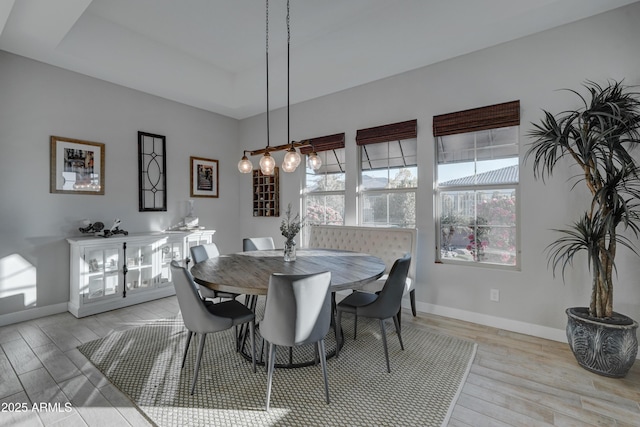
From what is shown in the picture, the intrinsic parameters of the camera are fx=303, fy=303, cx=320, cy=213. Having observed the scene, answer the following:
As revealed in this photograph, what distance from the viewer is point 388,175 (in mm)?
4047

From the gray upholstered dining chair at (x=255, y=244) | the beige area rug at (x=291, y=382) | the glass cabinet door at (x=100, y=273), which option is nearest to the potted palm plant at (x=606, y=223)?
the beige area rug at (x=291, y=382)

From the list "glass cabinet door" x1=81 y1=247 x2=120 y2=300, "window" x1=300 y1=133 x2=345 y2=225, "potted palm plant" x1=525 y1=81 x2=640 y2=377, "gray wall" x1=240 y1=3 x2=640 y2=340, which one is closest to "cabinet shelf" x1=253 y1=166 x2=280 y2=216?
"window" x1=300 y1=133 x2=345 y2=225

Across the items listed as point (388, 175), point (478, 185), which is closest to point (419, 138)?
point (388, 175)

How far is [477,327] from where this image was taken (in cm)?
323

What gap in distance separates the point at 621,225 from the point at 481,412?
2112mm

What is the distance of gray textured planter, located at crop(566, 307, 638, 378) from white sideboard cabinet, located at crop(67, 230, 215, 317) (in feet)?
14.8

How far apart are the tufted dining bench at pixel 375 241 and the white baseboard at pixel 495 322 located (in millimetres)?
271

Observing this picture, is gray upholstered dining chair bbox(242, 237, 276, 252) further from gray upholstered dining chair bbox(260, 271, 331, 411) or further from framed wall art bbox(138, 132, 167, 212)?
gray upholstered dining chair bbox(260, 271, 331, 411)

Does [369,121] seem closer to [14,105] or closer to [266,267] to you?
[266,267]

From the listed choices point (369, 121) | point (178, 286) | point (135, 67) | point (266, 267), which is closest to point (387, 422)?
point (266, 267)

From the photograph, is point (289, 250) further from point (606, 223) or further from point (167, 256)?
point (606, 223)

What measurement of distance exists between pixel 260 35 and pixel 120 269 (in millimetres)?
3410

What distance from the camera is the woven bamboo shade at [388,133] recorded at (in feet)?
12.3

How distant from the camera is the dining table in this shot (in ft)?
6.79
